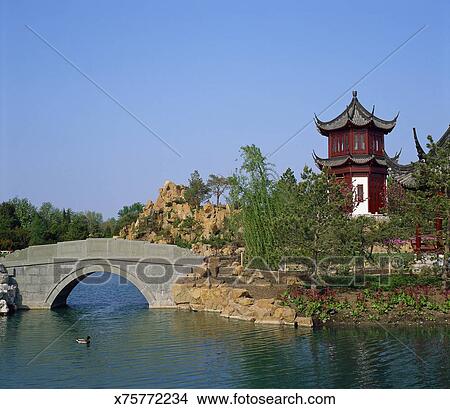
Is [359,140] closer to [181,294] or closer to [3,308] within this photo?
[181,294]

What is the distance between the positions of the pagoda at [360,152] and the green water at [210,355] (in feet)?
52.8

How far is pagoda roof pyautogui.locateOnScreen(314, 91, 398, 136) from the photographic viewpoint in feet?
114

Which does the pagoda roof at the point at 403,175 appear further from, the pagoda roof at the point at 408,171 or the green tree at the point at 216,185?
the green tree at the point at 216,185

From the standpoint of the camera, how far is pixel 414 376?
1306cm

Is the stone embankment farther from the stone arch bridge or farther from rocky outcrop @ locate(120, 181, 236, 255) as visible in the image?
rocky outcrop @ locate(120, 181, 236, 255)

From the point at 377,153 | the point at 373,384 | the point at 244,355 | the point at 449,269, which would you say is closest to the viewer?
the point at 373,384

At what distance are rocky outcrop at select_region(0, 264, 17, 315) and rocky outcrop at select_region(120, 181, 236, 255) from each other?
15.8m

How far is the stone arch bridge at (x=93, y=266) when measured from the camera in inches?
905

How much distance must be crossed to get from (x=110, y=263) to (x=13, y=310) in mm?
4379

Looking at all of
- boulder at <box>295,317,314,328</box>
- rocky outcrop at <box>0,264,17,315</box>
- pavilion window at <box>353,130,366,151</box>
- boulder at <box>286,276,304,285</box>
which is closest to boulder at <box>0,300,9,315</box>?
rocky outcrop at <box>0,264,17,315</box>

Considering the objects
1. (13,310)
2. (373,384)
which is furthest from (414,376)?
(13,310)

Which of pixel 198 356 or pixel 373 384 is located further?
pixel 198 356

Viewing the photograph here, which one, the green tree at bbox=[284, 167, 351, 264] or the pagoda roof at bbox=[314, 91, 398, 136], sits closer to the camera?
the green tree at bbox=[284, 167, 351, 264]

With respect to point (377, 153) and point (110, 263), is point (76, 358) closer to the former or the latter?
point (110, 263)
